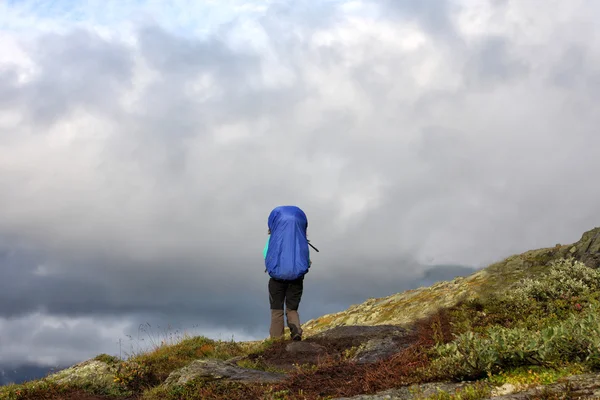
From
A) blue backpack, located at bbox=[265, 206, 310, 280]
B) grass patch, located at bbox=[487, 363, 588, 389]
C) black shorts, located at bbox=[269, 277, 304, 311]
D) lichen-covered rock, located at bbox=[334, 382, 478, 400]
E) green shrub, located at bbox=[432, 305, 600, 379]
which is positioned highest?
blue backpack, located at bbox=[265, 206, 310, 280]

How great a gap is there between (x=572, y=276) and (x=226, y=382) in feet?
37.0

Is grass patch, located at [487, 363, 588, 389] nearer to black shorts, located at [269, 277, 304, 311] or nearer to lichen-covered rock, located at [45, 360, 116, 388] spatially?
lichen-covered rock, located at [45, 360, 116, 388]

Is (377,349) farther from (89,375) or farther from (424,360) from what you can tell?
(89,375)

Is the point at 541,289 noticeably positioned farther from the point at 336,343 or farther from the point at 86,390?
the point at 86,390

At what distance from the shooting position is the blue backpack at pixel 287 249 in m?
15.2

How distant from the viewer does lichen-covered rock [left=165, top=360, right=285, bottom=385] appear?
9.62 metres

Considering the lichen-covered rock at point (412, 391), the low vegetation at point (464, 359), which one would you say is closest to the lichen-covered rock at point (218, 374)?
the low vegetation at point (464, 359)

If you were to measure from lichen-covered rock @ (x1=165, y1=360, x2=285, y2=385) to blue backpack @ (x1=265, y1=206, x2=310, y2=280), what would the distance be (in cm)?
495

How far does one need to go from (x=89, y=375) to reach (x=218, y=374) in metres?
4.61

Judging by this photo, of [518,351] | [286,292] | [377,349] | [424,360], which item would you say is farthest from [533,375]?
[286,292]

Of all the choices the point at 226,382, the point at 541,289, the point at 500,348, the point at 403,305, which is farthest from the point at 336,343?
the point at 403,305

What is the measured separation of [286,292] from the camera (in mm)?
15633

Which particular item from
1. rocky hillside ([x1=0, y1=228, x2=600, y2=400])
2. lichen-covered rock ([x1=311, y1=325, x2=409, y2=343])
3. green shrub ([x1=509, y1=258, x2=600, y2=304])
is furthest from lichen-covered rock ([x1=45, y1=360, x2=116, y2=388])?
green shrub ([x1=509, y1=258, x2=600, y2=304])

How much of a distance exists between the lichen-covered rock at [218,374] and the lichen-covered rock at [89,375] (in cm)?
301
